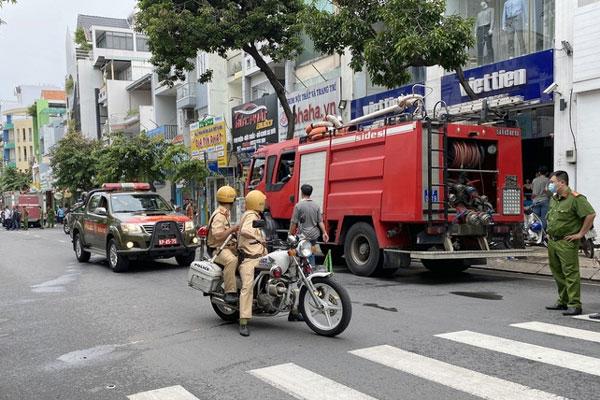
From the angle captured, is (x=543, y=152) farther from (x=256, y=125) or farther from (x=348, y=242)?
(x=256, y=125)

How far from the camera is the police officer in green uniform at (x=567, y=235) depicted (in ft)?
23.2

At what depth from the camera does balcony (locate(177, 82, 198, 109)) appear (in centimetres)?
3450

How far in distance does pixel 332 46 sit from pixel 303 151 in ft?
10.1

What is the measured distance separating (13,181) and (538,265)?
77932 mm

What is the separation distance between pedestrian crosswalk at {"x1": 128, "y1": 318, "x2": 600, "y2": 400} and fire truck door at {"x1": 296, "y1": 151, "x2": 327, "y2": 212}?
19.4ft

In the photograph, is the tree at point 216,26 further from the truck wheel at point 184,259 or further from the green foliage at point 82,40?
the green foliage at point 82,40

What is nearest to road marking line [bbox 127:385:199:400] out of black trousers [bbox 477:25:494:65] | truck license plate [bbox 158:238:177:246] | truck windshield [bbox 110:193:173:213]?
truck license plate [bbox 158:238:177:246]

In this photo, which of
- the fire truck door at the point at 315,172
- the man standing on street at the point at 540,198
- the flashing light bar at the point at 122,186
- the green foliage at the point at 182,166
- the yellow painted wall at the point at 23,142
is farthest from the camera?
→ the yellow painted wall at the point at 23,142

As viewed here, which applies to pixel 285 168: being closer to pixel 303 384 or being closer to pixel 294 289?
pixel 294 289

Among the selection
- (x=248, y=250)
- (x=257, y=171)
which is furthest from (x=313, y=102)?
(x=248, y=250)

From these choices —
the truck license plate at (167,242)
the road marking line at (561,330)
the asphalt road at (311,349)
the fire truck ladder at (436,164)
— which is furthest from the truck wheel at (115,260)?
the road marking line at (561,330)

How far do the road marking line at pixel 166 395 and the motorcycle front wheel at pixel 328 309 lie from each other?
6.46 ft

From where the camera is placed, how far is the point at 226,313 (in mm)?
7191

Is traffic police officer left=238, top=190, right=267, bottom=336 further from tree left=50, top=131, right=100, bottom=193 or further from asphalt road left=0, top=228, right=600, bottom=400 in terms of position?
tree left=50, top=131, right=100, bottom=193
